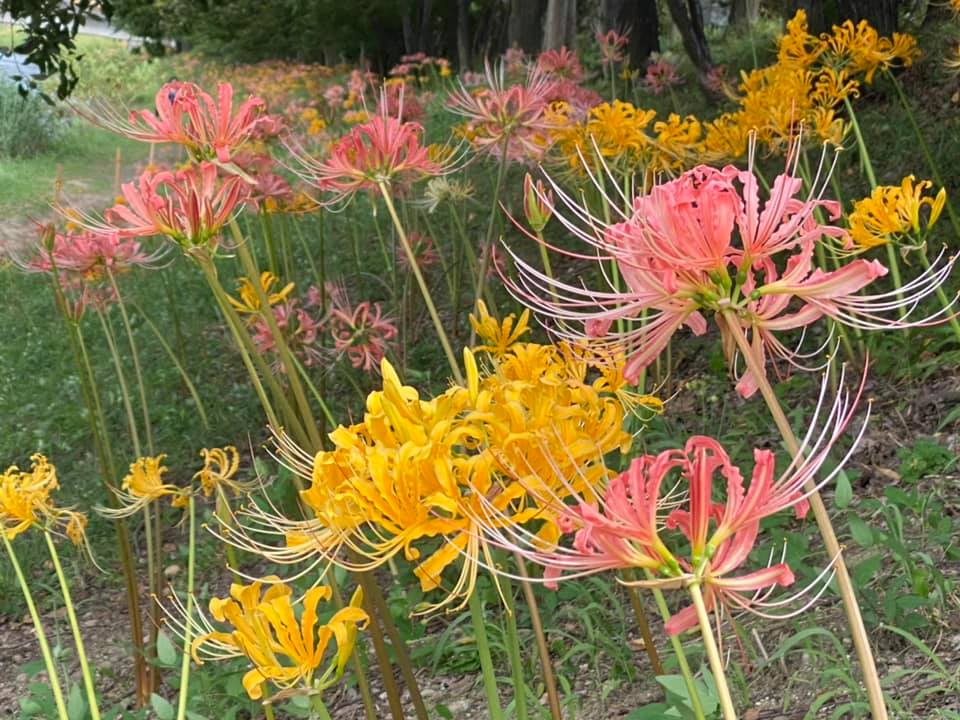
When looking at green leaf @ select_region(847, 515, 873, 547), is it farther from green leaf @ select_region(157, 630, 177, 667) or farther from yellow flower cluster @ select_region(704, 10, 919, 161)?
green leaf @ select_region(157, 630, 177, 667)

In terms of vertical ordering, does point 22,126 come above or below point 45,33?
below

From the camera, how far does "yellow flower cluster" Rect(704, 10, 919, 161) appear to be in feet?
8.38

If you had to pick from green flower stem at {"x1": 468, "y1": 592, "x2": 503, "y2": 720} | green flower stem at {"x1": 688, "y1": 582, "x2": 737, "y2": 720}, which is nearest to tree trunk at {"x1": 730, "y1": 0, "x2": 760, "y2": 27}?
green flower stem at {"x1": 468, "y1": 592, "x2": 503, "y2": 720}

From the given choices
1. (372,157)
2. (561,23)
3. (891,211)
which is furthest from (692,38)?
(372,157)

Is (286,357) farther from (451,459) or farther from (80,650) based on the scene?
(451,459)

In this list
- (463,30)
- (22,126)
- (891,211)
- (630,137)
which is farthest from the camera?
(463,30)

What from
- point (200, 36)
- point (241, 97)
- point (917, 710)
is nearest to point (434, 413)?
point (917, 710)

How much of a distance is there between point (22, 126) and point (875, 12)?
11.2 m

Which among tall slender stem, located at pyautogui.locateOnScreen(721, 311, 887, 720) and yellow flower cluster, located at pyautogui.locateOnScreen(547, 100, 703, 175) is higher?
yellow flower cluster, located at pyautogui.locateOnScreen(547, 100, 703, 175)

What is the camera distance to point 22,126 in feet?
43.5

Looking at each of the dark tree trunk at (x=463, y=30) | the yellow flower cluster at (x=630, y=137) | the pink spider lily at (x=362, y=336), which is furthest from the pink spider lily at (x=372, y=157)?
the dark tree trunk at (x=463, y=30)

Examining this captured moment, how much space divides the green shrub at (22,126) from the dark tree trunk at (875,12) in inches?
411

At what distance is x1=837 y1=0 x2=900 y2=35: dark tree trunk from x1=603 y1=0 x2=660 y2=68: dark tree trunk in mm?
2457

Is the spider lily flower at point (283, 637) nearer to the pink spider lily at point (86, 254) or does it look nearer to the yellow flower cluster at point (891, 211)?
the yellow flower cluster at point (891, 211)
